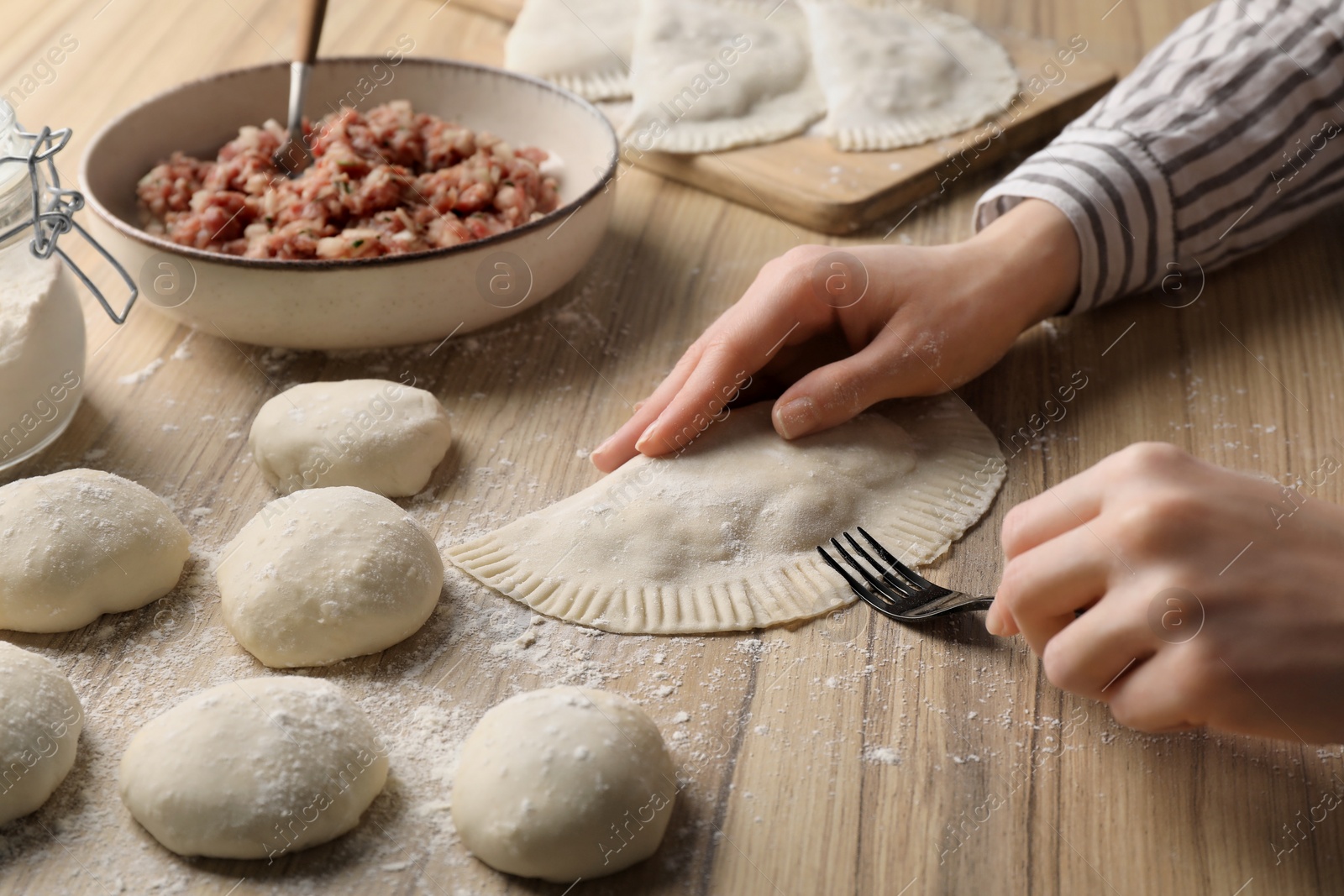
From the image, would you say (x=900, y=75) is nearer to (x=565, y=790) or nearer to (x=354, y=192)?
(x=354, y=192)

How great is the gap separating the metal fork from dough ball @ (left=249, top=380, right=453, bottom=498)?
57 centimetres

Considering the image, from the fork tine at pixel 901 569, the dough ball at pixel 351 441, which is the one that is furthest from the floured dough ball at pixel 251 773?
the fork tine at pixel 901 569

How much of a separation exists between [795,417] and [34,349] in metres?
1.06

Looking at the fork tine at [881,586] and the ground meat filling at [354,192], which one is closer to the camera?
the fork tine at [881,586]

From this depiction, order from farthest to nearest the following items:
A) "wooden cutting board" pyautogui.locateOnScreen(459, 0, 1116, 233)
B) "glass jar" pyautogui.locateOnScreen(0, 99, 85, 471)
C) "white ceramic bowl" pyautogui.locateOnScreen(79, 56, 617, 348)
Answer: "wooden cutting board" pyautogui.locateOnScreen(459, 0, 1116, 233) → "white ceramic bowl" pyautogui.locateOnScreen(79, 56, 617, 348) → "glass jar" pyautogui.locateOnScreen(0, 99, 85, 471)

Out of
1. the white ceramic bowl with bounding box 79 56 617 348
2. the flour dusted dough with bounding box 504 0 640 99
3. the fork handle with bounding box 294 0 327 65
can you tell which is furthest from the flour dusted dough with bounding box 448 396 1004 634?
the flour dusted dough with bounding box 504 0 640 99

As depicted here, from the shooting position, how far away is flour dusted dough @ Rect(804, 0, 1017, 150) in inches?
94.9

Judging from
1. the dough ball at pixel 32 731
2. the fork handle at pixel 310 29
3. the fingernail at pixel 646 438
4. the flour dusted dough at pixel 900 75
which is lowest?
the flour dusted dough at pixel 900 75

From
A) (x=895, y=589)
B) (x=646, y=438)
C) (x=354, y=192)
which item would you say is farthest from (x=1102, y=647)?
(x=354, y=192)

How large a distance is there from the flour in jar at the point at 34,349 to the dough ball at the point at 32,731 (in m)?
0.48

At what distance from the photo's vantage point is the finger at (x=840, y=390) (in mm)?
1572

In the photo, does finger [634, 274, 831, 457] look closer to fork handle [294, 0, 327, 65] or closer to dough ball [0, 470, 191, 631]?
dough ball [0, 470, 191, 631]

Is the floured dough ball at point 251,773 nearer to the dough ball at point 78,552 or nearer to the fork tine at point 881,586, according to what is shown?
the dough ball at point 78,552

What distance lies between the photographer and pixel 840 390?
1587 mm
